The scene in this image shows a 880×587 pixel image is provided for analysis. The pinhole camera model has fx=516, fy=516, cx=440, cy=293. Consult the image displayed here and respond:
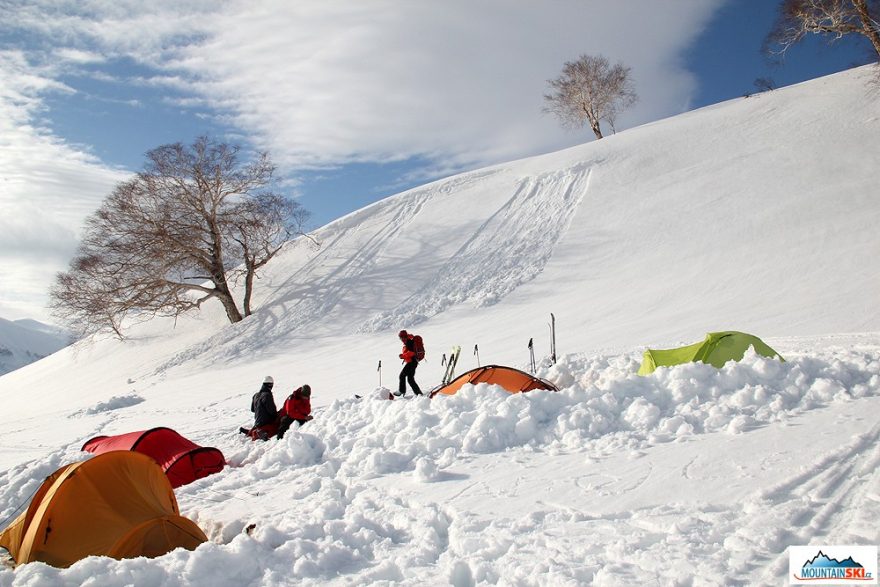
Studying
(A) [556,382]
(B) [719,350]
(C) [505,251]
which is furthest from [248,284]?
(B) [719,350]

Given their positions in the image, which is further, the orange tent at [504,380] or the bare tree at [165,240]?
the bare tree at [165,240]

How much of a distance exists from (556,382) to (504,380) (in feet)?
4.73

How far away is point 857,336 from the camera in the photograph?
10.5 metres

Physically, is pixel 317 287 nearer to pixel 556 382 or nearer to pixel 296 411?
pixel 296 411

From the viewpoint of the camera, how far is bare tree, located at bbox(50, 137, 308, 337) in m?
23.8

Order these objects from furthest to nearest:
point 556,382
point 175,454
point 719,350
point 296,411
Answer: point 556,382, point 296,411, point 719,350, point 175,454

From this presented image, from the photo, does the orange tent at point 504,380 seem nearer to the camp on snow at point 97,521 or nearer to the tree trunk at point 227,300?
the camp on snow at point 97,521

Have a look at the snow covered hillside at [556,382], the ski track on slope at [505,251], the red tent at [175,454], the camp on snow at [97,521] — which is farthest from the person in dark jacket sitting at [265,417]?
the ski track on slope at [505,251]

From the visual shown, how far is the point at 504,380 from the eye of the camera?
29.0ft

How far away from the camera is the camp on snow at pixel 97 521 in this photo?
195 inches

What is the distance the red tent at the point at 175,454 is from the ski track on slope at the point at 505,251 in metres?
13.3

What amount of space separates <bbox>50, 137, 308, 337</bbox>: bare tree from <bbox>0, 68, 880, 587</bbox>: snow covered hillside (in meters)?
2.86

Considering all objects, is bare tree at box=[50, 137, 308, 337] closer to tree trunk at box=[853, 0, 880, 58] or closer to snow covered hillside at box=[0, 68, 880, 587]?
snow covered hillside at box=[0, 68, 880, 587]

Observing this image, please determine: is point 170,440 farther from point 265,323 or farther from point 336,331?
point 265,323
